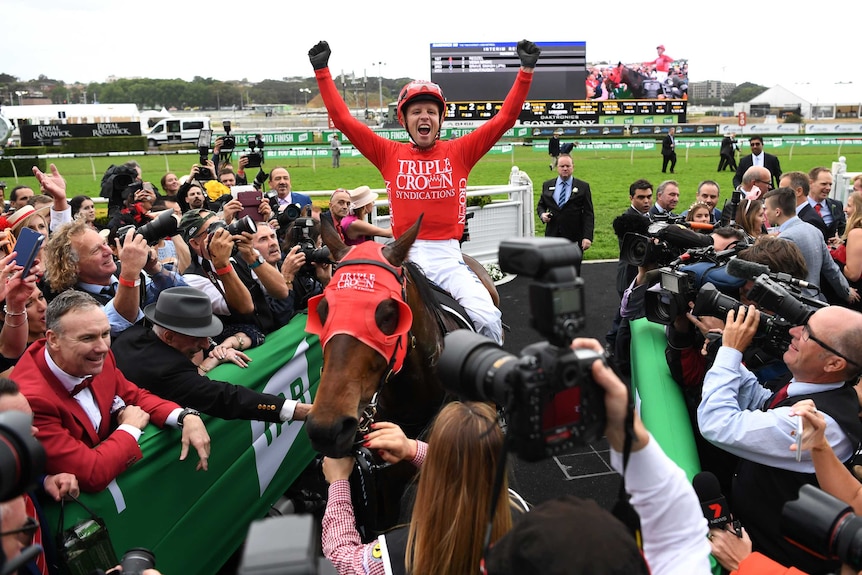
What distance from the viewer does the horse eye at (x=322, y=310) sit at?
2.76 metres

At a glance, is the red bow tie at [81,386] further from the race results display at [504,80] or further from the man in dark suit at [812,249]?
the race results display at [504,80]

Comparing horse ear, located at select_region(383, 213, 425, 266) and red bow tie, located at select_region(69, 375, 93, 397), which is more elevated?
horse ear, located at select_region(383, 213, 425, 266)

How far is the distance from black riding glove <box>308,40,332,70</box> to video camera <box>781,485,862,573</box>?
142 inches

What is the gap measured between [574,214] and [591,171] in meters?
16.4

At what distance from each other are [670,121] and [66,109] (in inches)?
1823

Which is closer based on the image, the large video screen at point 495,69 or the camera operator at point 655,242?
the camera operator at point 655,242

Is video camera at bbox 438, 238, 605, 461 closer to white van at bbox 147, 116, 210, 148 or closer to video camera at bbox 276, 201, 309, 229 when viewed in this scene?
video camera at bbox 276, 201, 309, 229

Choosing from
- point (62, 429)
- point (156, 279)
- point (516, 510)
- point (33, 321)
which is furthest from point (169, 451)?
point (516, 510)

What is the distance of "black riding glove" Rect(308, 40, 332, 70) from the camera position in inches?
162

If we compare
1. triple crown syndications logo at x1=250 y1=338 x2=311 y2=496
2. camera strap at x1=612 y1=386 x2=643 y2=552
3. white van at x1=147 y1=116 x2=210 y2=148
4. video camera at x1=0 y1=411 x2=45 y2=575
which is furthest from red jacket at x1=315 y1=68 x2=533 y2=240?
Result: white van at x1=147 y1=116 x2=210 y2=148

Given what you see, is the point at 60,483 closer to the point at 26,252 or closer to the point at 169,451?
the point at 169,451

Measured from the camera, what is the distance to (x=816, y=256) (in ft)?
17.4

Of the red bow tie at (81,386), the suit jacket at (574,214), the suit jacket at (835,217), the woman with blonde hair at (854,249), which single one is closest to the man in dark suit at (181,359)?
the red bow tie at (81,386)

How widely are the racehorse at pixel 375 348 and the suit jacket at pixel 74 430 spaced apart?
2.92ft
